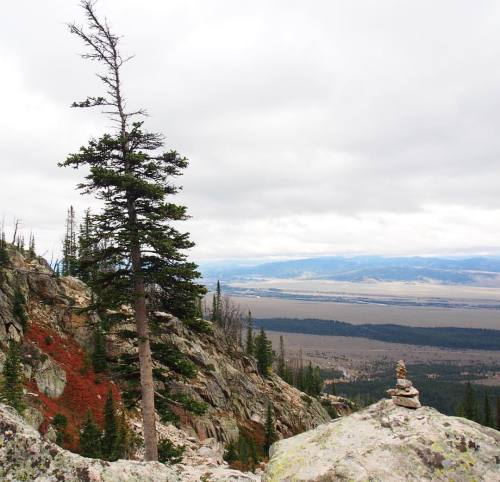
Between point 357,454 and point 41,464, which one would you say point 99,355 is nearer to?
point 41,464

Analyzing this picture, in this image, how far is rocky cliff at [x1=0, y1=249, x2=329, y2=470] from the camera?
34531 millimetres

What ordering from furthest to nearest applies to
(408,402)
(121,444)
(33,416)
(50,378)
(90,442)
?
(50,378)
(121,444)
(90,442)
(33,416)
(408,402)

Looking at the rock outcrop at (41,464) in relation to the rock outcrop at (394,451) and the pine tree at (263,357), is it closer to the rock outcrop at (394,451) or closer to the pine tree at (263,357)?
the rock outcrop at (394,451)

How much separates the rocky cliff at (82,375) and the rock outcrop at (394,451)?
31.9ft

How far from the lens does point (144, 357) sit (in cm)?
1558

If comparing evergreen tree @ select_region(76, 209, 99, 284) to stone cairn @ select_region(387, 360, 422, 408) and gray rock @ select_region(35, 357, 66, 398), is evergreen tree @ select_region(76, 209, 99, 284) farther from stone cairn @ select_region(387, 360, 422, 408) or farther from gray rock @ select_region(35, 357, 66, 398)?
gray rock @ select_region(35, 357, 66, 398)

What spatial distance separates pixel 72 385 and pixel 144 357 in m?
28.8

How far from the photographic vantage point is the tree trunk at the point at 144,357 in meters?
15.2

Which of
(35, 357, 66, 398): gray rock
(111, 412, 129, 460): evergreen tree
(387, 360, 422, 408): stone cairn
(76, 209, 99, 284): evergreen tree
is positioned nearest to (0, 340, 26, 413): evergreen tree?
(111, 412, 129, 460): evergreen tree

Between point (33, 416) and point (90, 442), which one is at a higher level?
point (33, 416)

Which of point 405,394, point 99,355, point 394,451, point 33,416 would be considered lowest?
point 33,416

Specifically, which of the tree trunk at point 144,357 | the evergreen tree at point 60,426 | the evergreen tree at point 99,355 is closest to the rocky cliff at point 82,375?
the evergreen tree at point 60,426

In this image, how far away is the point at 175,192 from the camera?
16375 millimetres

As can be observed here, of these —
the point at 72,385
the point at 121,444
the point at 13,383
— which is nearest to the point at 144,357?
the point at 13,383
